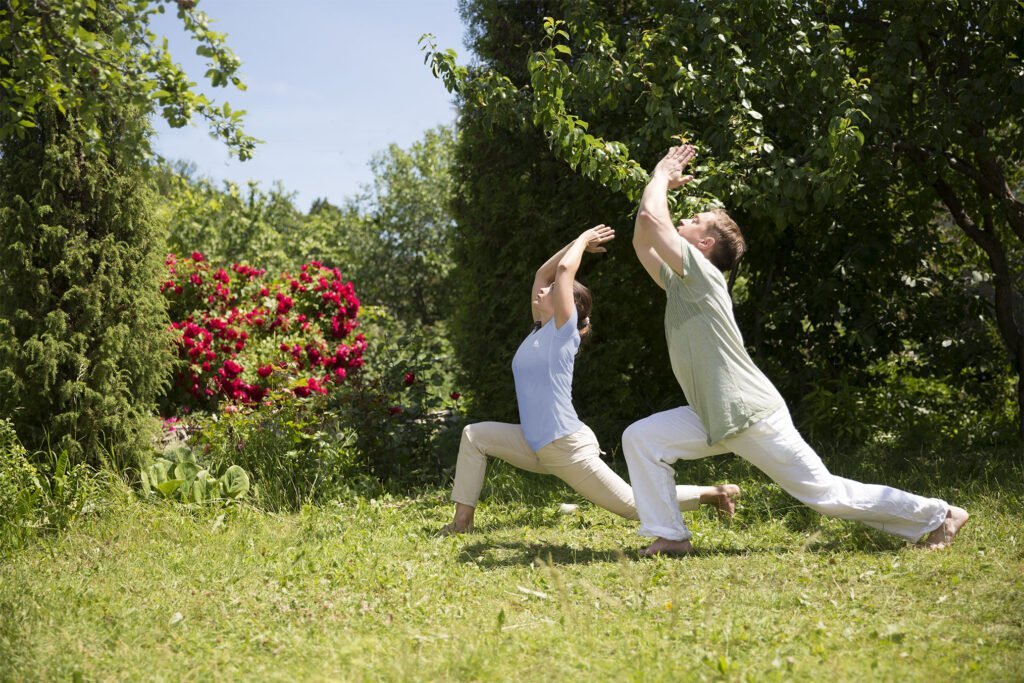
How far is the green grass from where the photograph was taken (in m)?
3.33

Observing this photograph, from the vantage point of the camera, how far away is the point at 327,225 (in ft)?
73.6

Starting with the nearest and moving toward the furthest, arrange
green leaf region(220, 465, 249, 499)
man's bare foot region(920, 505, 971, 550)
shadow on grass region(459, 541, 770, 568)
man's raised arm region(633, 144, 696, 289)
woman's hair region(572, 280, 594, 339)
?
man's raised arm region(633, 144, 696, 289) → man's bare foot region(920, 505, 971, 550) → shadow on grass region(459, 541, 770, 568) → woman's hair region(572, 280, 594, 339) → green leaf region(220, 465, 249, 499)

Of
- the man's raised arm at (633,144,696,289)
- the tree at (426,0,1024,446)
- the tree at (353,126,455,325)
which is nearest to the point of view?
the man's raised arm at (633,144,696,289)

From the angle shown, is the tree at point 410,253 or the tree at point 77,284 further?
the tree at point 410,253

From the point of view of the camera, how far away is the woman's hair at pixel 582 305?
5.32m

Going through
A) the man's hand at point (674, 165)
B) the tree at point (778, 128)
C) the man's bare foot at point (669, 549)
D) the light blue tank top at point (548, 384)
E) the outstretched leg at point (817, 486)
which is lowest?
the man's bare foot at point (669, 549)

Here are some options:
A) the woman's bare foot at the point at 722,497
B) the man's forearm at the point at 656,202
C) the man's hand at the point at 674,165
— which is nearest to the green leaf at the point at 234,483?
the woman's bare foot at the point at 722,497

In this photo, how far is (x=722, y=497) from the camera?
5.25m

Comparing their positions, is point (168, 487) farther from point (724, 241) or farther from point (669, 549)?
point (724, 241)

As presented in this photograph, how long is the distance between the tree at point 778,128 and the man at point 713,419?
4.77 feet

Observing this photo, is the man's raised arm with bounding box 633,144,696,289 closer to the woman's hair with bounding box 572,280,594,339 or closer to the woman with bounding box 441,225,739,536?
the woman with bounding box 441,225,739,536

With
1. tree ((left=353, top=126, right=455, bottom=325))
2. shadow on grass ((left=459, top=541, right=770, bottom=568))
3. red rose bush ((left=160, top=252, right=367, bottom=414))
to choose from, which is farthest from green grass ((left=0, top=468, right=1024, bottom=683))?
tree ((left=353, top=126, right=455, bottom=325))

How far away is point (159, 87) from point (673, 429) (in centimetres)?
284

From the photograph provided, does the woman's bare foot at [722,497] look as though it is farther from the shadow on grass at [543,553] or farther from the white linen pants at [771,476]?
the white linen pants at [771,476]
